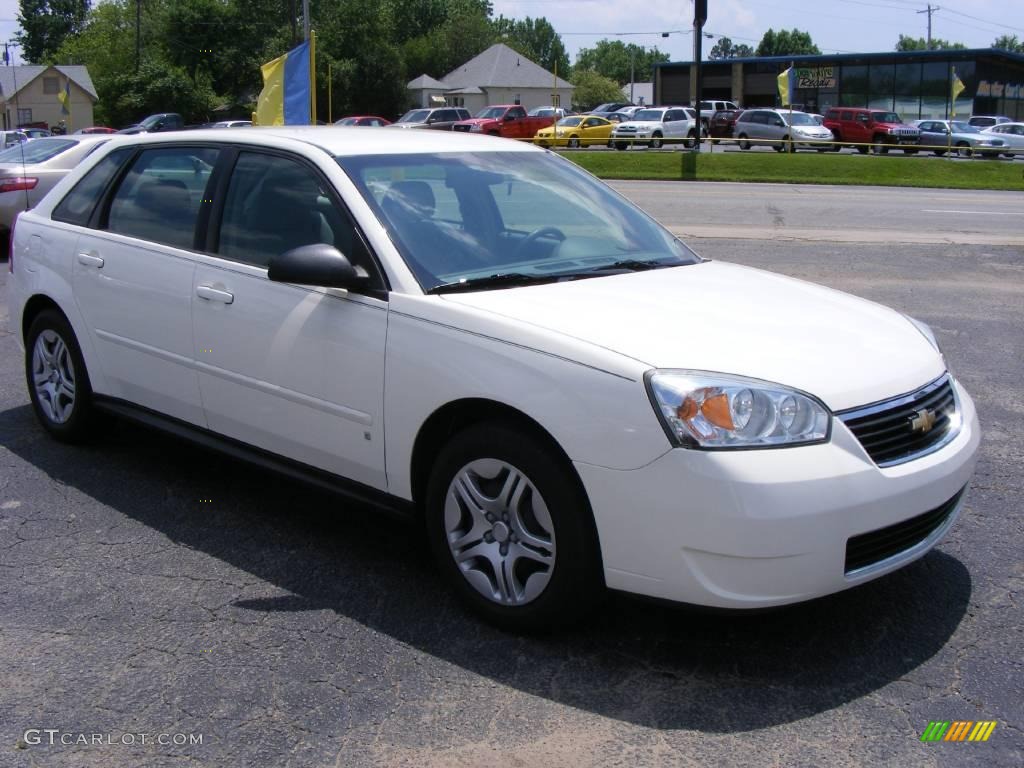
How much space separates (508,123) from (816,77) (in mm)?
30613

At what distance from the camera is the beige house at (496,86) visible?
303 ft

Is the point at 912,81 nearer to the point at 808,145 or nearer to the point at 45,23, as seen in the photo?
the point at 808,145

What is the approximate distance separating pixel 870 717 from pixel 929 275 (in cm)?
939

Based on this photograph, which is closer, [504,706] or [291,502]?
[504,706]

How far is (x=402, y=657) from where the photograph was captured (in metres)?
3.60

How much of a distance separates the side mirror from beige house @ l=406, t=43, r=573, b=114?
90079 mm

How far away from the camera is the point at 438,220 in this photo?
429 cm

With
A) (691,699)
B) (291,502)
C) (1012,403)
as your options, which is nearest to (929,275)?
(1012,403)

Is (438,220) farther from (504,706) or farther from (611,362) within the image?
(504,706)

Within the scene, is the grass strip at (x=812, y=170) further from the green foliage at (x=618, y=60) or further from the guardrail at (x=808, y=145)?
the green foliage at (x=618, y=60)

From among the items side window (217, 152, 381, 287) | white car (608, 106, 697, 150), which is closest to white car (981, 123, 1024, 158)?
white car (608, 106, 697, 150)

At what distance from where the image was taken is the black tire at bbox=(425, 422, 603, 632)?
343cm

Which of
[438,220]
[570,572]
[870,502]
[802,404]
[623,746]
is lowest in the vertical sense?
[623,746]

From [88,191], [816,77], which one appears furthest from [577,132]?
[88,191]
